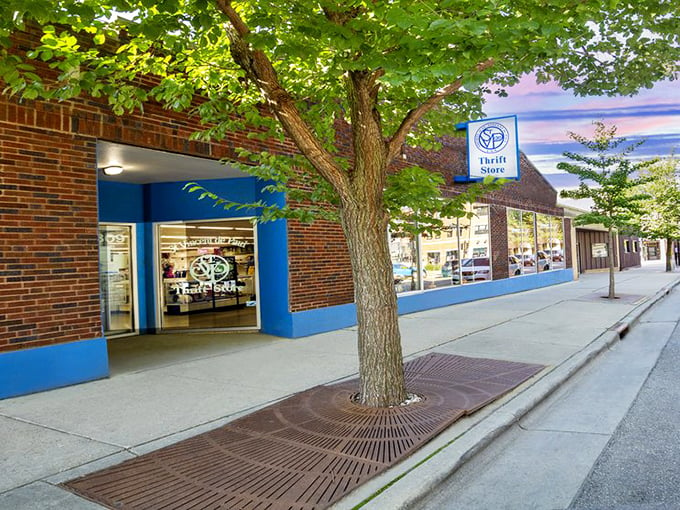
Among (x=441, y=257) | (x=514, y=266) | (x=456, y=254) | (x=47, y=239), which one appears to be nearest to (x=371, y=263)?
(x=47, y=239)

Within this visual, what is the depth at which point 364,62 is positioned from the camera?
4254mm

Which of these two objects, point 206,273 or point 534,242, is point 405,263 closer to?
point 206,273

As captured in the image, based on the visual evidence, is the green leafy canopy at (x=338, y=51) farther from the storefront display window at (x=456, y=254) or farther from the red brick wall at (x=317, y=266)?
the storefront display window at (x=456, y=254)

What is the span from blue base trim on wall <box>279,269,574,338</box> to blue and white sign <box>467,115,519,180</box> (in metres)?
3.30

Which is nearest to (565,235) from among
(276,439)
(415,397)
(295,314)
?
(295,314)

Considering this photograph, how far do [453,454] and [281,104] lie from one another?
11.1 feet

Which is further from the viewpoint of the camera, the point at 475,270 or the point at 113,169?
the point at 475,270

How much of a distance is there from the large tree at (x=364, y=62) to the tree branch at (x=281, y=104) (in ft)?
0.04

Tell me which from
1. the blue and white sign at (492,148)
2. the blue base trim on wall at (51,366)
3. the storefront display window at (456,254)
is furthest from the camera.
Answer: the storefront display window at (456,254)

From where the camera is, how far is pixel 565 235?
2512 centimetres

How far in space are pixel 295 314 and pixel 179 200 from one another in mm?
Answer: 3259

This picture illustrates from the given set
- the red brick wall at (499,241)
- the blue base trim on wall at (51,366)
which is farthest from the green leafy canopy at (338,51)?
the red brick wall at (499,241)

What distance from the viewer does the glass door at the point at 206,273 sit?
10586 millimetres

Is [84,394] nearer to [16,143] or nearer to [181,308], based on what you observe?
[16,143]
